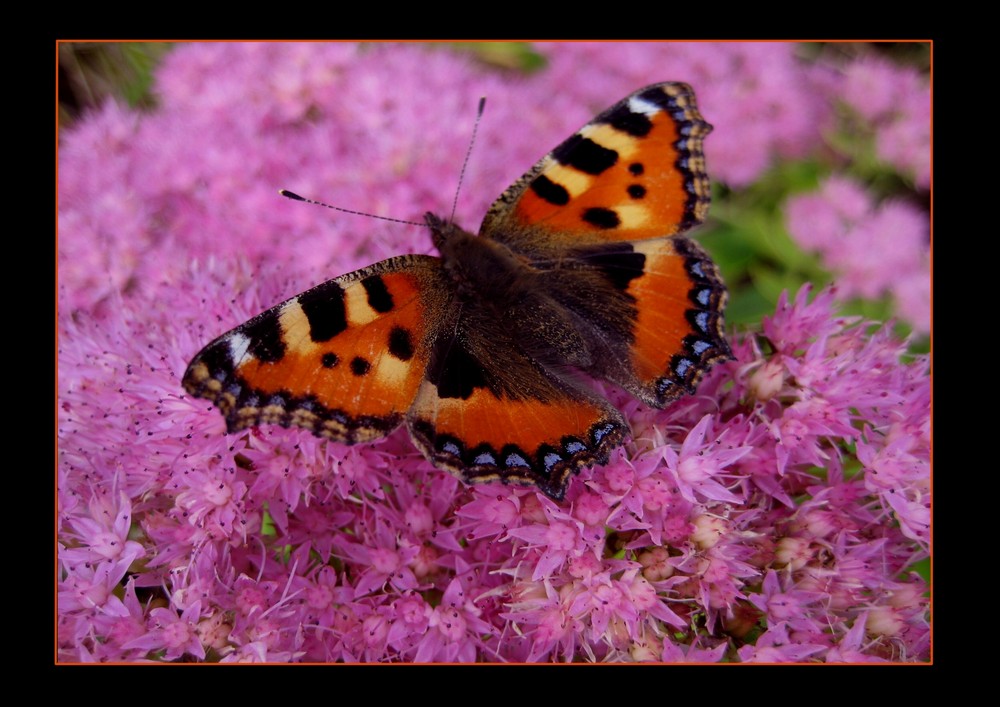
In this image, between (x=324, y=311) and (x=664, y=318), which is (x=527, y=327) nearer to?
(x=664, y=318)

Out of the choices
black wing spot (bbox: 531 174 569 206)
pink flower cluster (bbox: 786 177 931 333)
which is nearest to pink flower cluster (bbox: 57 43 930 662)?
black wing spot (bbox: 531 174 569 206)

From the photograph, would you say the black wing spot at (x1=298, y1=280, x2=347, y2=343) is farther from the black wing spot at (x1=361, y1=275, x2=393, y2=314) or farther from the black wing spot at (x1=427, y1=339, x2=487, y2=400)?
the black wing spot at (x1=427, y1=339, x2=487, y2=400)

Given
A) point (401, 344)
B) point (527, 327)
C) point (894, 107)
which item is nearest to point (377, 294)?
point (401, 344)

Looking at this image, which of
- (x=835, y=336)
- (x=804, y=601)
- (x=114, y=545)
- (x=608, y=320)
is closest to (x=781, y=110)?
(x=835, y=336)

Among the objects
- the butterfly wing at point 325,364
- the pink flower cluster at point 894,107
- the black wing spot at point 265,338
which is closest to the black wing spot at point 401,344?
the butterfly wing at point 325,364

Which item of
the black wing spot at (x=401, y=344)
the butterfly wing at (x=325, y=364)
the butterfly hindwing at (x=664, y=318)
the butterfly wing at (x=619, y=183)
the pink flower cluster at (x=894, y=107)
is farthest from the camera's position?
the pink flower cluster at (x=894, y=107)

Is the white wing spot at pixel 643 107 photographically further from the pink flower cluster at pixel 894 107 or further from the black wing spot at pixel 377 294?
the pink flower cluster at pixel 894 107

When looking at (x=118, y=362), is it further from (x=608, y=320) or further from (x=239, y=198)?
(x=608, y=320)
